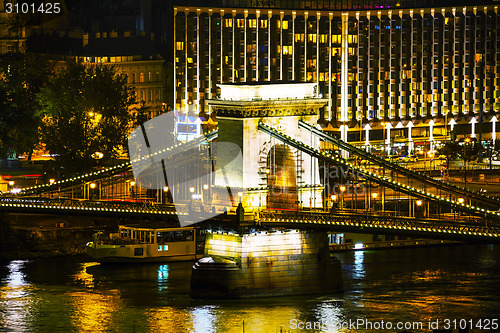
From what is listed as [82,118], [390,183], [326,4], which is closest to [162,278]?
[390,183]

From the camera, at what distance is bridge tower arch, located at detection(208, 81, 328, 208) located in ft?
276

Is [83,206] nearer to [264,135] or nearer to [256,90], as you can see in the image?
[264,135]

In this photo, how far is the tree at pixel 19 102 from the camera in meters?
114

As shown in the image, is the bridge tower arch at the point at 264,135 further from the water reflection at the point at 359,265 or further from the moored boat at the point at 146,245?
the moored boat at the point at 146,245

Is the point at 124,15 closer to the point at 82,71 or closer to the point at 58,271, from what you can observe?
the point at 82,71

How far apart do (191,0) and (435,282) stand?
61131 millimetres

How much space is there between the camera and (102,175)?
303 feet

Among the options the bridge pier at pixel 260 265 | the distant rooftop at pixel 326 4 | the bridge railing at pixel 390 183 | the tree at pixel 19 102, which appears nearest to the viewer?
the bridge railing at pixel 390 183

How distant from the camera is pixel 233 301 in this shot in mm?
80625

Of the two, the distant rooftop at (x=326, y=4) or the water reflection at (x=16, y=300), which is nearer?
the water reflection at (x=16, y=300)

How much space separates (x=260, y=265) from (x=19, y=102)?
39690 millimetres

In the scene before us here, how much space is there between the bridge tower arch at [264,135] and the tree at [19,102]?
3187cm

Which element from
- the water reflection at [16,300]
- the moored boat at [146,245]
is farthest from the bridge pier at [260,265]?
the moored boat at [146,245]

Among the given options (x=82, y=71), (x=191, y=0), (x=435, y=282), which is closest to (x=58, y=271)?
(x=435, y=282)
